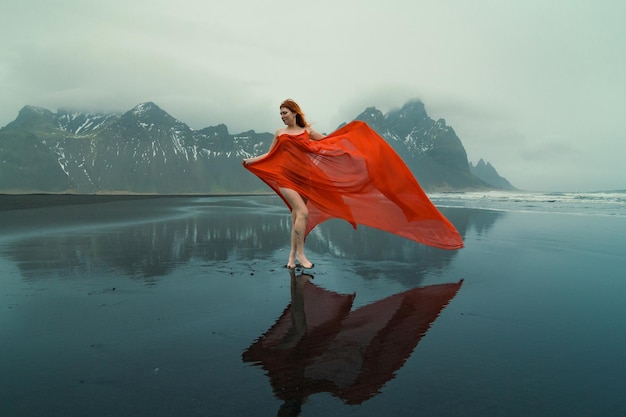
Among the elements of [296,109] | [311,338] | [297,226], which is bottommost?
[311,338]

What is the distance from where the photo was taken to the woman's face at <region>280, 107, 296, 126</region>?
630 centimetres

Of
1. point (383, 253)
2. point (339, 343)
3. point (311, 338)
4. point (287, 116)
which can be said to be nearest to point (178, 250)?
point (287, 116)

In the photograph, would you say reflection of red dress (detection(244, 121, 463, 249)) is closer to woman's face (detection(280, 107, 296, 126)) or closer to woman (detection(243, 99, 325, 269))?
woman (detection(243, 99, 325, 269))

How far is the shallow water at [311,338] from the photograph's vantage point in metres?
2.28

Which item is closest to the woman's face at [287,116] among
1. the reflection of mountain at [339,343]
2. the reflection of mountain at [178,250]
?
the reflection of mountain at [178,250]

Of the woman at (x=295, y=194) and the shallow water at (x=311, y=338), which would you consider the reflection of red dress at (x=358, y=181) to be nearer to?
the woman at (x=295, y=194)

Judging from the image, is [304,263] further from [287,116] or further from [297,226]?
[287,116]

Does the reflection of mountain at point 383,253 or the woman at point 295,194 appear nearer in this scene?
the reflection of mountain at point 383,253

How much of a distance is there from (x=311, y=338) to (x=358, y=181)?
155 inches

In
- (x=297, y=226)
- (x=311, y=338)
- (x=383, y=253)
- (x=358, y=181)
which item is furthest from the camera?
(x=383, y=253)

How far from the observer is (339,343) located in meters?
3.12

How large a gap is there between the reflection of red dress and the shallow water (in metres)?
0.73

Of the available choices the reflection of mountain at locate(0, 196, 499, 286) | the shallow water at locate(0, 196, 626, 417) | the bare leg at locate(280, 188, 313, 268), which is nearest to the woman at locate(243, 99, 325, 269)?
the bare leg at locate(280, 188, 313, 268)

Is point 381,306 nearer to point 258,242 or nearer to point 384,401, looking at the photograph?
point 384,401
